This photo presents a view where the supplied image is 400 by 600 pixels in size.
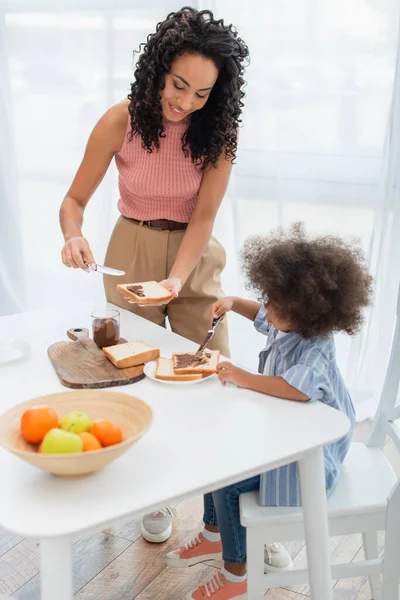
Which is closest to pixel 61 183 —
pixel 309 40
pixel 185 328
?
pixel 309 40

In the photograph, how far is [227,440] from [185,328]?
3.01ft

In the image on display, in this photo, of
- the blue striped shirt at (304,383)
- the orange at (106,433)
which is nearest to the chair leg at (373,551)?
the blue striped shirt at (304,383)

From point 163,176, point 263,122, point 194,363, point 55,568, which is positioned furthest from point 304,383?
point 263,122

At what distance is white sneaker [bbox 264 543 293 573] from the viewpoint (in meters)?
2.06

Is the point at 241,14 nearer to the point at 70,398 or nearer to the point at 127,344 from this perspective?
the point at 127,344

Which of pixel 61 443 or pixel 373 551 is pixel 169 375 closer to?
pixel 61 443

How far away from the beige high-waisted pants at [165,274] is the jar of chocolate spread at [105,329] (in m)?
0.38

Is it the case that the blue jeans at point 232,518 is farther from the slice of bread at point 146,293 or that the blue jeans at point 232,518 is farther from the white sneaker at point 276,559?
the slice of bread at point 146,293

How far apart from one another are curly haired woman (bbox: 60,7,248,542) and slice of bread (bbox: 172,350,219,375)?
32cm

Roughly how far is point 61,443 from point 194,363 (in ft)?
1.80

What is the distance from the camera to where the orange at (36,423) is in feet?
3.96

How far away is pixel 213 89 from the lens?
2041 millimetres

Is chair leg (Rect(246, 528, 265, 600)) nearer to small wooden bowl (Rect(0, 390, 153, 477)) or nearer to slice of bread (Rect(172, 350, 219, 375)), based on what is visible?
slice of bread (Rect(172, 350, 219, 375))

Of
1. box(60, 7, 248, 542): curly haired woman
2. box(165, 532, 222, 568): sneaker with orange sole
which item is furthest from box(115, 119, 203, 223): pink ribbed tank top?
box(165, 532, 222, 568): sneaker with orange sole
